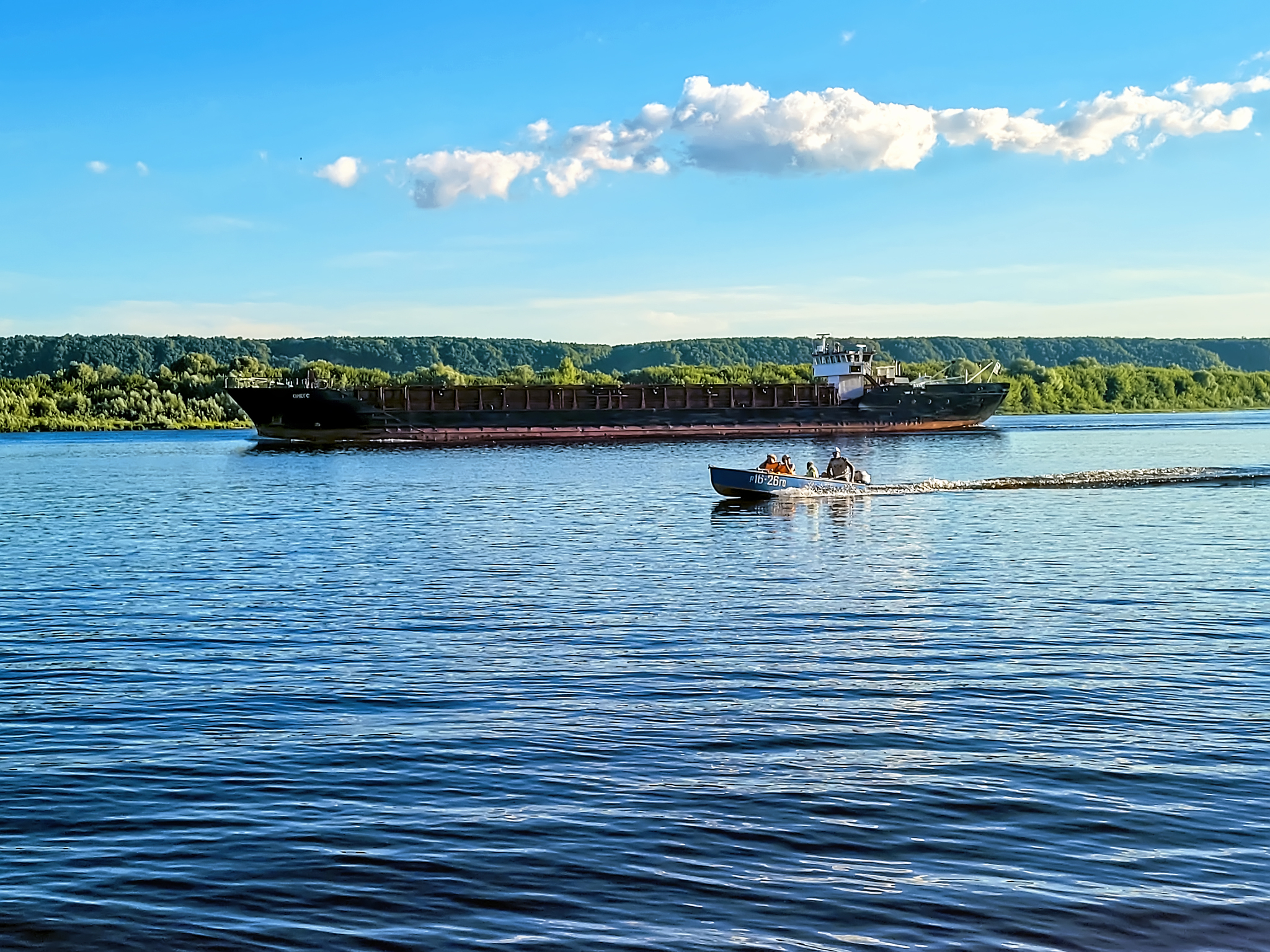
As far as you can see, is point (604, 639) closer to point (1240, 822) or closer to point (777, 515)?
point (1240, 822)

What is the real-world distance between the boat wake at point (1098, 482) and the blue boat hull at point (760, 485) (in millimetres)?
3708

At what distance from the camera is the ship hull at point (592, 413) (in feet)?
397

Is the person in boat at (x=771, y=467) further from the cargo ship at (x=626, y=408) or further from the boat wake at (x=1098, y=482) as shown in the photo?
the cargo ship at (x=626, y=408)

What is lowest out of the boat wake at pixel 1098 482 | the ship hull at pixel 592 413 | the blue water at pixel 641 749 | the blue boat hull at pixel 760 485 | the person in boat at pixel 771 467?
the blue water at pixel 641 749

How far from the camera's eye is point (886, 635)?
22.5 metres

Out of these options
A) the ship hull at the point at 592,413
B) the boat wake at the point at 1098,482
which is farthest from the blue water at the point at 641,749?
the ship hull at the point at 592,413

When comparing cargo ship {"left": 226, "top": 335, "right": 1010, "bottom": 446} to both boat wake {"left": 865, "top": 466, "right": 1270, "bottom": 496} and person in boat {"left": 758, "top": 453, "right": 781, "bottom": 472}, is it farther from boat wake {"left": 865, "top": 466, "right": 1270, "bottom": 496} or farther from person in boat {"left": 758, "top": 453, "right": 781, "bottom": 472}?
person in boat {"left": 758, "top": 453, "right": 781, "bottom": 472}

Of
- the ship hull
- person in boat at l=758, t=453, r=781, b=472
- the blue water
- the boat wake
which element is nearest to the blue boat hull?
person in boat at l=758, t=453, r=781, b=472

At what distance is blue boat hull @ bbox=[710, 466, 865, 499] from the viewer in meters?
52.4

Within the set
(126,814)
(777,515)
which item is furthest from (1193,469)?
(126,814)

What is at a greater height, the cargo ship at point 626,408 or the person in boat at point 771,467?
the cargo ship at point 626,408

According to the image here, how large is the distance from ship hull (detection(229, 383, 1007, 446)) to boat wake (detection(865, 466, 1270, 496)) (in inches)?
2373

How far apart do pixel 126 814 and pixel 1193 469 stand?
2671 inches

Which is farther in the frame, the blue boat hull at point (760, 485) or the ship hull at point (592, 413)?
the ship hull at point (592, 413)
